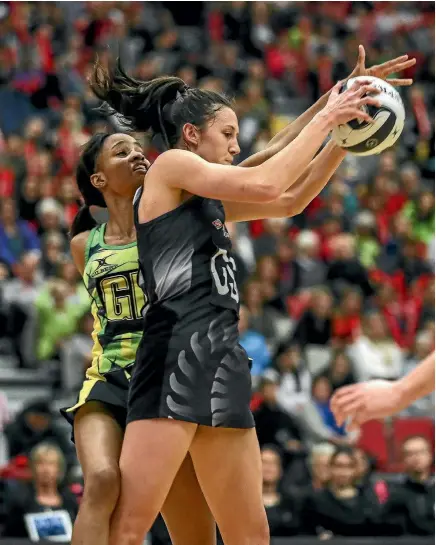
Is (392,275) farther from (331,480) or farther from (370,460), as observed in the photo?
(331,480)

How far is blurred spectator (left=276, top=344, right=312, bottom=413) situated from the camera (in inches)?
463

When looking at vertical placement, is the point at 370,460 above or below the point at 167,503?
below

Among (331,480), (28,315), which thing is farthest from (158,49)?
(331,480)

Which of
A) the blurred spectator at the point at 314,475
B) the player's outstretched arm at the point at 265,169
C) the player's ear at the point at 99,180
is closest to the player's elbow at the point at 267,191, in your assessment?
the player's outstretched arm at the point at 265,169

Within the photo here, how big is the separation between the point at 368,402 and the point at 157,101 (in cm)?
163

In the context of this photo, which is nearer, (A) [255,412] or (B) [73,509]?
(B) [73,509]

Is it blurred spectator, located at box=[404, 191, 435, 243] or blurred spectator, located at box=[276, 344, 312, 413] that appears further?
blurred spectator, located at box=[404, 191, 435, 243]

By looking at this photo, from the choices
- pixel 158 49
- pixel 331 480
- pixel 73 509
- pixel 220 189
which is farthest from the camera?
pixel 158 49

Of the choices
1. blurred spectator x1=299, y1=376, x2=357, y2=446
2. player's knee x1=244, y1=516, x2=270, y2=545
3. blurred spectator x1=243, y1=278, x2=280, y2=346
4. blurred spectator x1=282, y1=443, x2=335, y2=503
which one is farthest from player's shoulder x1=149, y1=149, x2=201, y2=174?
blurred spectator x1=243, y1=278, x2=280, y2=346

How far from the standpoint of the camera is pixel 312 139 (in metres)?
4.80

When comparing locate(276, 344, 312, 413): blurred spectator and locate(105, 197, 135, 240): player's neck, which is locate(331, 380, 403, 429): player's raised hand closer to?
locate(105, 197, 135, 240): player's neck

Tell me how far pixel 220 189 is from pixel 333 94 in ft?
2.13

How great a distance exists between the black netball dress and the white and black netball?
2.15ft

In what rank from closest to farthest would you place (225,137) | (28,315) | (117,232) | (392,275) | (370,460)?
(225,137) < (117,232) < (370,460) < (28,315) < (392,275)
